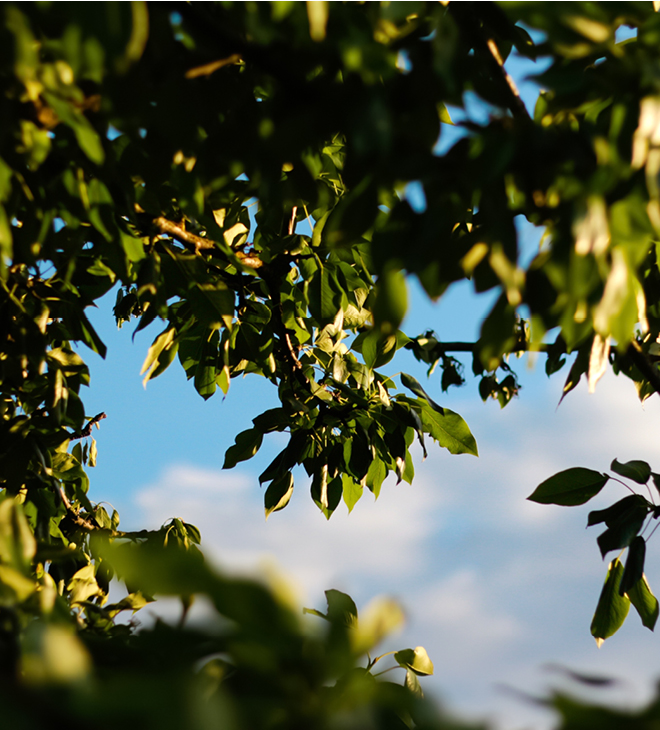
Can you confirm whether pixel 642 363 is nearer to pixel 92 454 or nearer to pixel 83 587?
pixel 83 587

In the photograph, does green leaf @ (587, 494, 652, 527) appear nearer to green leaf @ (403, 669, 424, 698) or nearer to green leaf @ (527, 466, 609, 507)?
green leaf @ (527, 466, 609, 507)

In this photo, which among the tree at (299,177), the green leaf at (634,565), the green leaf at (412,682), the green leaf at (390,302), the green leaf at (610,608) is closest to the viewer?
the tree at (299,177)

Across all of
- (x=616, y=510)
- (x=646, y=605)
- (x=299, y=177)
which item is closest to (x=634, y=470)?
(x=616, y=510)

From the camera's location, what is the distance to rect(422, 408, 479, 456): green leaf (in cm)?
238

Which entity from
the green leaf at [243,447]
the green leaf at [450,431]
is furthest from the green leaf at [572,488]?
the green leaf at [243,447]

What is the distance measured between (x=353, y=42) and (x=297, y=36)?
0.46ft

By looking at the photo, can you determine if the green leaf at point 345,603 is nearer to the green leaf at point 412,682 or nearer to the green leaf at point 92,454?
the green leaf at point 412,682

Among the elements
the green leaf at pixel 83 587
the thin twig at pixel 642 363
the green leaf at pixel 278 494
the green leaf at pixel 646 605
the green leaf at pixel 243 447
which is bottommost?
the green leaf at pixel 646 605

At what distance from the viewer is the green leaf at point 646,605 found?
173 cm

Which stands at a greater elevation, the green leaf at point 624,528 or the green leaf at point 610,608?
the green leaf at point 624,528

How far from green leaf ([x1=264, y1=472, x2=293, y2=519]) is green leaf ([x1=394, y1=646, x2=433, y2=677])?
2.68 feet

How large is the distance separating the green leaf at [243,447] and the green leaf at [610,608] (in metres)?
1.23

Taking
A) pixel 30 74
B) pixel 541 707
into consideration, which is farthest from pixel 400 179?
pixel 541 707

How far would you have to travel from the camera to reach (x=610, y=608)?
5.90 feet
